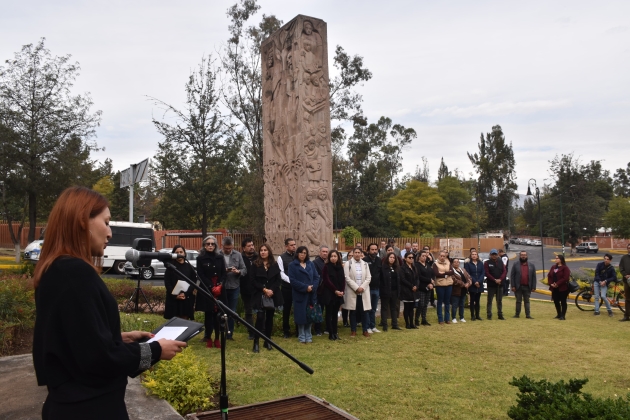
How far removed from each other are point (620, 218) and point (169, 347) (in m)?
63.9

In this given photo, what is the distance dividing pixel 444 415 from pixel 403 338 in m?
4.85

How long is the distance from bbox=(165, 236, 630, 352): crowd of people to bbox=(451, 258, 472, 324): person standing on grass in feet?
0.08

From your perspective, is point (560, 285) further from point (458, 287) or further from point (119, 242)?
point (119, 242)

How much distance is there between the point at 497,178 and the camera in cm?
7875

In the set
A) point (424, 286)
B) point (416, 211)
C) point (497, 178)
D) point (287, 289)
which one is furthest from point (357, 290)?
point (497, 178)

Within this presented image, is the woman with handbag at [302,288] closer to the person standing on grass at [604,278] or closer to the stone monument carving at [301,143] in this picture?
the stone monument carving at [301,143]

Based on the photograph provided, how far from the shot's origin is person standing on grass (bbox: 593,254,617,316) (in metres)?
14.0

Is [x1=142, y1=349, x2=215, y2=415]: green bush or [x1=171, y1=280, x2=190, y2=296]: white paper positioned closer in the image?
[x1=142, y1=349, x2=215, y2=415]: green bush

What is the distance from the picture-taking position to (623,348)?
31.2 feet

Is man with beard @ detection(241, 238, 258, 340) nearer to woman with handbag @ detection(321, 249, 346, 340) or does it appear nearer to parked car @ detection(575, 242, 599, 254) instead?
woman with handbag @ detection(321, 249, 346, 340)

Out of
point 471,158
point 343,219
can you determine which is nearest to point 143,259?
point 343,219

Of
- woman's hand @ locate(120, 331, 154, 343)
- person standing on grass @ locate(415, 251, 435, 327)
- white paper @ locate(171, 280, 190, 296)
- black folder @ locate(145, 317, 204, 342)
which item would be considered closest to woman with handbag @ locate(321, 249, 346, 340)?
white paper @ locate(171, 280, 190, 296)

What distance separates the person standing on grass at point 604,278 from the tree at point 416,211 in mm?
34192

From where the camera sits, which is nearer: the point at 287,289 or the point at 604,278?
the point at 287,289
